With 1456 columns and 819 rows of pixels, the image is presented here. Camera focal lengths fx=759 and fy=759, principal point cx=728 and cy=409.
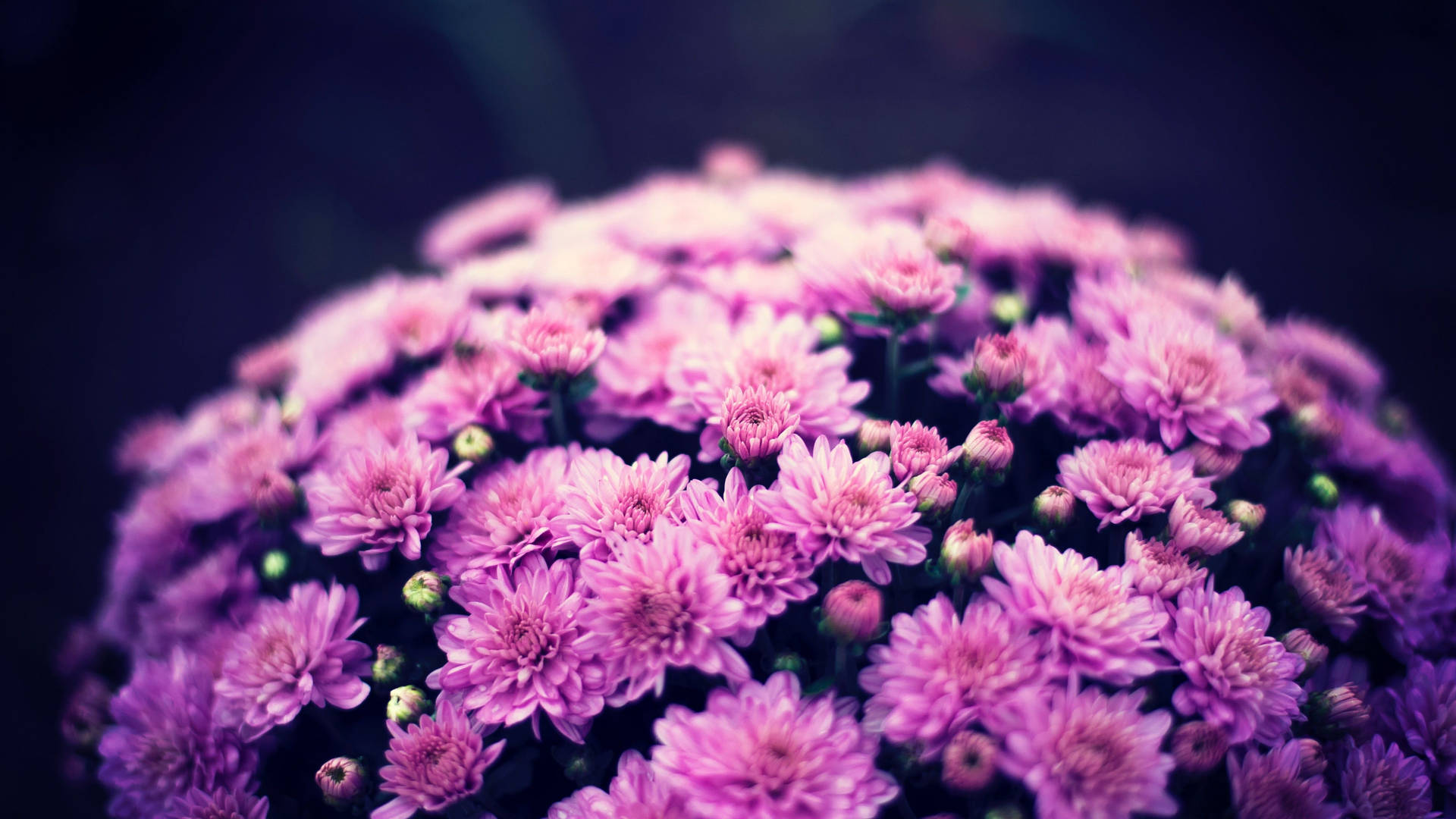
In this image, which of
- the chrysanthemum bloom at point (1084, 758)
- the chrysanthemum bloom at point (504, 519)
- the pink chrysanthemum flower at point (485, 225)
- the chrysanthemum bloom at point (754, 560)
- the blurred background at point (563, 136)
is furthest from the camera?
the blurred background at point (563, 136)

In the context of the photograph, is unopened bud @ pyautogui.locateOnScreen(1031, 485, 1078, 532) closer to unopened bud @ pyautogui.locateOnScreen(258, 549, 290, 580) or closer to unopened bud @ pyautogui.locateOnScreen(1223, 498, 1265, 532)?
unopened bud @ pyautogui.locateOnScreen(1223, 498, 1265, 532)

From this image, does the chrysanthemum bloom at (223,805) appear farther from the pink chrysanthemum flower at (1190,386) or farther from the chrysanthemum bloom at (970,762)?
the pink chrysanthemum flower at (1190,386)

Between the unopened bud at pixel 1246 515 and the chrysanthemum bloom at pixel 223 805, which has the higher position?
the unopened bud at pixel 1246 515

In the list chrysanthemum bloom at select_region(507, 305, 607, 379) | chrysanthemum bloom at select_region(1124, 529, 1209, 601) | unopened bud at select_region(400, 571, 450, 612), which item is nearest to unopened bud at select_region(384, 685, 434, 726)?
unopened bud at select_region(400, 571, 450, 612)

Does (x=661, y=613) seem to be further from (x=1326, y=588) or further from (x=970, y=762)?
(x=1326, y=588)

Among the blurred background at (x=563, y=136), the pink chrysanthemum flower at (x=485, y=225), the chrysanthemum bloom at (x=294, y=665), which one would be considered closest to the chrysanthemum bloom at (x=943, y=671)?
the chrysanthemum bloom at (x=294, y=665)

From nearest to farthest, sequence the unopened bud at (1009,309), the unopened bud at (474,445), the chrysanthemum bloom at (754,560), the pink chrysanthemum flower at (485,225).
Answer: the chrysanthemum bloom at (754,560)
the unopened bud at (474,445)
the unopened bud at (1009,309)
the pink chrysanthemum flower at (485,225)
